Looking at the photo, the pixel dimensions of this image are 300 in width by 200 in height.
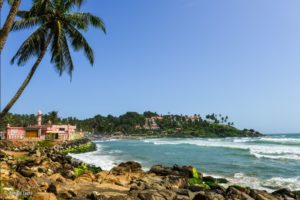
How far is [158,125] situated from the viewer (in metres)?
164

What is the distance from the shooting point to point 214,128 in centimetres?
16612

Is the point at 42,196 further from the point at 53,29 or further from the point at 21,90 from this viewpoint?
the point at 53,29

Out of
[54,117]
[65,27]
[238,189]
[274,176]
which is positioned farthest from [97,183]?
[54,117]

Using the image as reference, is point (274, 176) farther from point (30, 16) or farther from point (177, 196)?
point (30, 16)

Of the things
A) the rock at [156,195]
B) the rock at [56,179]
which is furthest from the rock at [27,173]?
the rock at [156,195]

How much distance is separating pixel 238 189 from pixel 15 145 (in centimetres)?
2663

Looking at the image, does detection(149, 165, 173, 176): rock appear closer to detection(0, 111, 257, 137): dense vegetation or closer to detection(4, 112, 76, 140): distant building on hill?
detection(4, 112, 76, 140): distant building on hill

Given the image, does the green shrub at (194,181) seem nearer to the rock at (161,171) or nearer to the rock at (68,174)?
the rock at (161,171)

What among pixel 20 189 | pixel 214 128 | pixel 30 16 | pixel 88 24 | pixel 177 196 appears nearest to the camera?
pixel 20 189

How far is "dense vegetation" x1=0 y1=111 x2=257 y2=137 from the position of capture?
143875 millimetres

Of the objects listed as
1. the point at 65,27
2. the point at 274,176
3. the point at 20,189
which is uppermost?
the point at 65,27

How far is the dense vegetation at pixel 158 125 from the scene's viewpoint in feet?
472

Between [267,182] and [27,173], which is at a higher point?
[27,173]

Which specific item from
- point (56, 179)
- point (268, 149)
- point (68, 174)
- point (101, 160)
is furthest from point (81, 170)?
point (268, 149)
